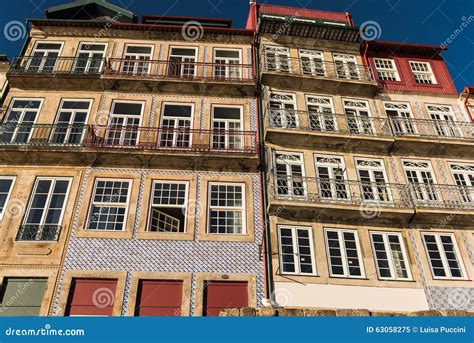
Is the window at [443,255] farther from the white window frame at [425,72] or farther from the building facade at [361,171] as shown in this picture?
the white window frame at [425,72]

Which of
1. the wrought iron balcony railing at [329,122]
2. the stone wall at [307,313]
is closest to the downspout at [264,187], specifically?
the wrought iron balcony railing at [329,122]

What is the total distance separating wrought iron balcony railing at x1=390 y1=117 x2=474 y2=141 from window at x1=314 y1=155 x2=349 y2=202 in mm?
3113

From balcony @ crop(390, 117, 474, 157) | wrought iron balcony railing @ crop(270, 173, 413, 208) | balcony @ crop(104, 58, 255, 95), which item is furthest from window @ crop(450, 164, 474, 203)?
balcony @ crop(104, 58, 255, 95)

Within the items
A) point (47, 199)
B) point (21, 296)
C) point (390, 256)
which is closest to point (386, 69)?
point (390, 256)

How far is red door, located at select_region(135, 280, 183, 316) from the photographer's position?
1224 cm

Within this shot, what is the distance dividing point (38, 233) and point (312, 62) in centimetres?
1293

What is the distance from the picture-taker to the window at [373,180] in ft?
50.2

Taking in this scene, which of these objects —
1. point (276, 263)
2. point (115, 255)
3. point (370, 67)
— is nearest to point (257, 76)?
point (370, 67)

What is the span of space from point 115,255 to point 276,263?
16.3ft

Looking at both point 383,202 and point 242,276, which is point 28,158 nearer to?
point 242,276

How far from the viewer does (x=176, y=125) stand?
1642 centimetres

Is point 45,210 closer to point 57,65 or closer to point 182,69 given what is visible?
point 57,65

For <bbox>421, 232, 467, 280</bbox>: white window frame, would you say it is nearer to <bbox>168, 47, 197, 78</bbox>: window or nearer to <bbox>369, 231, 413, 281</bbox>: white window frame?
<bbox>369, 231, 413, 281</bbox>: white window frame

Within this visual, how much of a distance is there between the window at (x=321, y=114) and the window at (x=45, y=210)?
9420 millimetres
